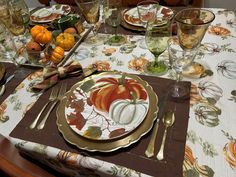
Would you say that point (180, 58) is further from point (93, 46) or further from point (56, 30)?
point (56, 30)

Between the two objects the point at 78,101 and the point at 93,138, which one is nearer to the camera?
the point at 93,138

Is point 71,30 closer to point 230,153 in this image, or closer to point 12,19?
point 12,19

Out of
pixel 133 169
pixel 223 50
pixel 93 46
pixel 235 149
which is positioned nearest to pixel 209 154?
pixel 235 149

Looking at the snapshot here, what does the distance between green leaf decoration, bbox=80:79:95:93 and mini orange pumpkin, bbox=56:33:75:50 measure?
246 mm

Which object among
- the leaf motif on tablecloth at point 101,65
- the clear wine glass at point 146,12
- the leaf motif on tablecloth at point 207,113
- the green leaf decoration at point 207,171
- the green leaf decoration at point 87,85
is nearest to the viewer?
the green leaf decoration at point 207,171

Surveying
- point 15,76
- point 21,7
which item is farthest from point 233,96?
point 21,7

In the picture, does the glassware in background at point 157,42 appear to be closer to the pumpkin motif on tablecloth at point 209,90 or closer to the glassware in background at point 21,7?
the pumpkin motif on tablecloth at point 209,90

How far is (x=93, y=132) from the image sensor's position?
2.06ft

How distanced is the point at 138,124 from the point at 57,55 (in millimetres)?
438

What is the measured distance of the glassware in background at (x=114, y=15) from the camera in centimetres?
101

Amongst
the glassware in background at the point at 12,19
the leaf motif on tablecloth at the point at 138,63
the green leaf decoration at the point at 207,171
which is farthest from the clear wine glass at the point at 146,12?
the green leaf decoration at the point at 207,171

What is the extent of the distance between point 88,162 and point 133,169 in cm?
11

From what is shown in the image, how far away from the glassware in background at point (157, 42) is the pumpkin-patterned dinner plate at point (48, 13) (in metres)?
0.51

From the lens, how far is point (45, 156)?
25.2 inches
